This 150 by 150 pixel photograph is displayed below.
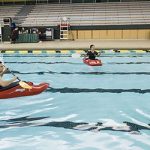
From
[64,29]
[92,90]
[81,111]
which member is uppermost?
[64,29]

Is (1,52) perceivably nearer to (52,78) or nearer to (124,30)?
(52,78)

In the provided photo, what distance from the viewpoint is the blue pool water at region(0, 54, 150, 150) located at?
753 cm

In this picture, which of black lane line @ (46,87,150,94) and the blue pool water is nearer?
the blue pool water

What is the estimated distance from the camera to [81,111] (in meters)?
9.52

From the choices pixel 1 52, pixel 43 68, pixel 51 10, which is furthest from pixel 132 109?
pixel 51 10

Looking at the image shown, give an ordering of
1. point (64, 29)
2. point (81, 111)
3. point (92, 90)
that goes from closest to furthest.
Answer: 1. point (81, 111)
2. point (92, 90)
3. point (64, 29)

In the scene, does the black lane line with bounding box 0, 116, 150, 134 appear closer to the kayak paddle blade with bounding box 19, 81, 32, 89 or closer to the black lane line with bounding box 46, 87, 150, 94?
the kayak paddle blade with bounding box 19, 81, 32, 89

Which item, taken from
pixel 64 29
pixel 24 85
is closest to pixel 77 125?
pixel 24 85

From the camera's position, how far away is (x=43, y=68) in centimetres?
1545

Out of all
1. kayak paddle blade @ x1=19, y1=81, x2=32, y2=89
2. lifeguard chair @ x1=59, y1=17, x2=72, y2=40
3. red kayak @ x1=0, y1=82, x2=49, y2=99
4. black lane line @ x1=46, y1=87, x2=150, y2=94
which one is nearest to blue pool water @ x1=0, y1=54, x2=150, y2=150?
black lane line @ x1=46, y1=87, x2=150, y2=94

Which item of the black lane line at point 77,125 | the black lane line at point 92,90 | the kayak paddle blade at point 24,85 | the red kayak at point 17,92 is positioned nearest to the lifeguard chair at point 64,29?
the black lane line at point 92,90

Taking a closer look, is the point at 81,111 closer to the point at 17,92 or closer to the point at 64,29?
the point at 17,92

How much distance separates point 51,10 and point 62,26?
4.18 meters

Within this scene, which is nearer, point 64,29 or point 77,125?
point 77,125
